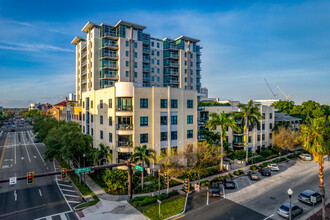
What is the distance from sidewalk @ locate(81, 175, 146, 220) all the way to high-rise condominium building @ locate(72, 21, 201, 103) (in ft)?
125

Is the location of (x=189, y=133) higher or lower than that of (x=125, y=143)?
higher

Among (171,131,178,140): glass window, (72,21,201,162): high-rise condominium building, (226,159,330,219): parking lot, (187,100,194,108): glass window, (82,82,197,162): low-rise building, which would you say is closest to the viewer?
(226,159,330,219): parking lot

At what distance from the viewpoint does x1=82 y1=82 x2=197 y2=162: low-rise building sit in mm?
37719

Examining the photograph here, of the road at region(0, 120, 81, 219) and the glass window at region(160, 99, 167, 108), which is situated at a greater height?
the glass window at region(160, 99, 167, 108)

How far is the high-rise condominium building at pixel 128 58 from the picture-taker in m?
60.7

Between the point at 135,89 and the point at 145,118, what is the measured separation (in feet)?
18.9

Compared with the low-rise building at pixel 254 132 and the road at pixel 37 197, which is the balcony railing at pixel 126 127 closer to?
the road at pixel 37 197

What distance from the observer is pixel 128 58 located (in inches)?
2457

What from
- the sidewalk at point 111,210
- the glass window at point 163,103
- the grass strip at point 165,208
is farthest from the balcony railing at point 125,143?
the grass strip at point 165,208

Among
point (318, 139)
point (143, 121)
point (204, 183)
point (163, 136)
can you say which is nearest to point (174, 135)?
point (163, 136)

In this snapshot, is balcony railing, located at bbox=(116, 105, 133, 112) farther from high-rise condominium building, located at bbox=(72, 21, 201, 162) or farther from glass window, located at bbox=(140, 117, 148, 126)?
glass window, located at bbox=(140, 117, 148, 126)

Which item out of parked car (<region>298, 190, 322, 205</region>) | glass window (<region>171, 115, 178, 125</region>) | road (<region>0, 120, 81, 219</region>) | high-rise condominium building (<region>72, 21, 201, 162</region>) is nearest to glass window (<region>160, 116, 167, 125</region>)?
high-rise condominium building (<region>72, 21, 201, 162</region>)

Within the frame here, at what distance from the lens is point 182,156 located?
32656mm

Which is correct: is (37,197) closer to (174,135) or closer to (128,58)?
(174,135)
